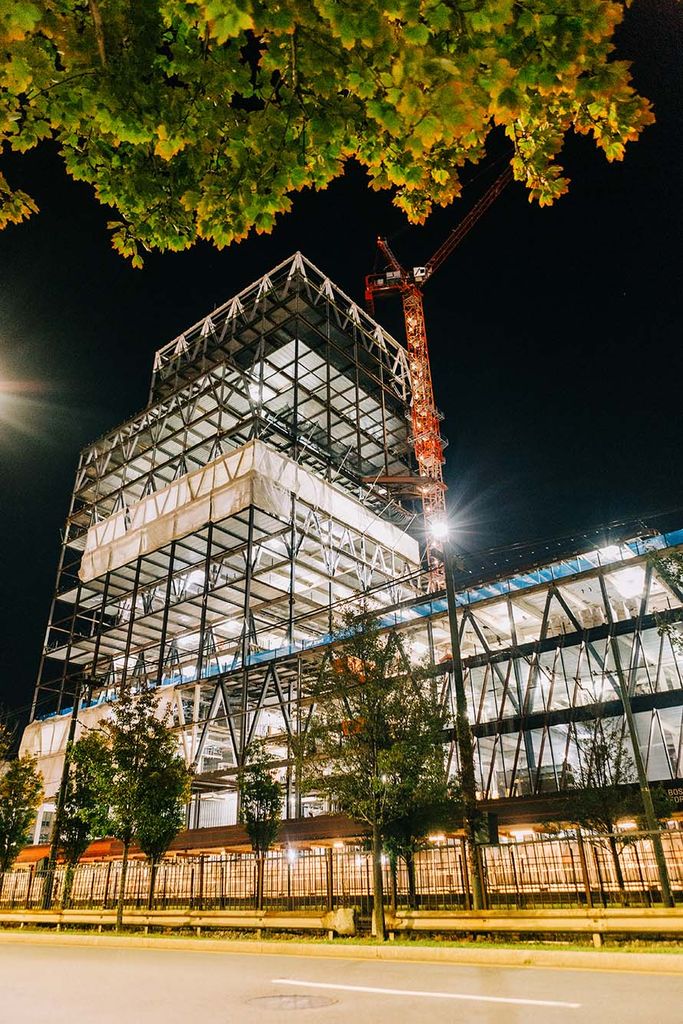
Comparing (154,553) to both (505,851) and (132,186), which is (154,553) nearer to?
(505,851)

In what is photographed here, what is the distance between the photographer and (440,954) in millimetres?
10203

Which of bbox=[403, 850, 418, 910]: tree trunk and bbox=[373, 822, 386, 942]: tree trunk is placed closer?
bbox=[373, 822, 386, 942]: tree trunk

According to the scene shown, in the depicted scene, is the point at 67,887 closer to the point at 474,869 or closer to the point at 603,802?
the point at 474,869

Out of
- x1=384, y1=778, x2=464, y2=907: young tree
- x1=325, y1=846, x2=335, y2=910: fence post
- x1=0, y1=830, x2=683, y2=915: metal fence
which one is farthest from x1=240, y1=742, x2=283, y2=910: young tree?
x1=325, y1=846, x2=335, y2=910: fence post

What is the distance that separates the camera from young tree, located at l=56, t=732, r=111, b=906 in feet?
70.2

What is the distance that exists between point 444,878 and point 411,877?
2.79 ft

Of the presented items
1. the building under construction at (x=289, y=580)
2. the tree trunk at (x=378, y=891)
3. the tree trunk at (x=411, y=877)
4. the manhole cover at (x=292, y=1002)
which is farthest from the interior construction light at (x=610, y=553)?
the manhole cover at (x=292, y=1002)

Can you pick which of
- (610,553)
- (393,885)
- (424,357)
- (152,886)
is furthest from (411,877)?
(424,357)

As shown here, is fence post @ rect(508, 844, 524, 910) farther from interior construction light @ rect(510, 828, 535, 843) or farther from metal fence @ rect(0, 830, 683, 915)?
interior construction light @ rect(510, 828, 535, 843)

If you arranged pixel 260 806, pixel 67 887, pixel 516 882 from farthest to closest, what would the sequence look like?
pixel 260 806, pixel 67 887, pixel 516 882

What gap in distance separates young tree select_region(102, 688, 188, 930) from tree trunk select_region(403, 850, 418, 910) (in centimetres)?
932

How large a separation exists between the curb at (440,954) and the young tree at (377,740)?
245 centimetres

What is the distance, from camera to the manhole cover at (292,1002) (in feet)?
20.0

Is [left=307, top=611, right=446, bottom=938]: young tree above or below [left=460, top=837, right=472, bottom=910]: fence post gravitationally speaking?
above
